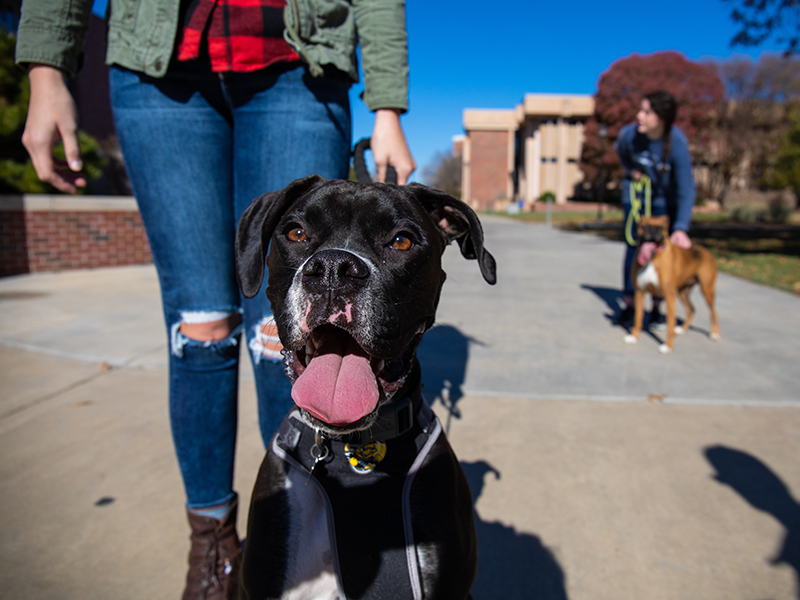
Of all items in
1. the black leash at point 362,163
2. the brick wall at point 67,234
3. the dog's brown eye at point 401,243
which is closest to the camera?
the dog's brown eye at point 401,243

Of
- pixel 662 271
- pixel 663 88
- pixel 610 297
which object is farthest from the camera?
pixel 663 88

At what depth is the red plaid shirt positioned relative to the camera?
1739 millimetres

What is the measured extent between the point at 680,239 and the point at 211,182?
4593 mm

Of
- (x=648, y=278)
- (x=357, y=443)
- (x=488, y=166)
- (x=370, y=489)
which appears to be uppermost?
(x=488, y=166)

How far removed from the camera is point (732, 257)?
11.3 m

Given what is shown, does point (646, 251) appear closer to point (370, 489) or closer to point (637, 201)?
point (637, 201)

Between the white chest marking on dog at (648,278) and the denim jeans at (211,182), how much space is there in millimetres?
4011

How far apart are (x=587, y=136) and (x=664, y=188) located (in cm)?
3784

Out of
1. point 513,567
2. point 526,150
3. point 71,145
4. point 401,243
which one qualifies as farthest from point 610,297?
point 526,150

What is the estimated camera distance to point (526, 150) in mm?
52688

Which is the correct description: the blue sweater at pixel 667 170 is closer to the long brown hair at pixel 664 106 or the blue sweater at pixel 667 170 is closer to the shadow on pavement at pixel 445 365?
the long brown hair at pixel 664 106

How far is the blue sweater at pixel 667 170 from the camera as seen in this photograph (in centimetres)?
518

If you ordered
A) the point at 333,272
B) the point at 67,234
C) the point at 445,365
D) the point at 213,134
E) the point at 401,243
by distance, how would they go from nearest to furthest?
the point at 333,272, the point at 401,243, the point at 213,134, the point at 445,365, the point at 67,234

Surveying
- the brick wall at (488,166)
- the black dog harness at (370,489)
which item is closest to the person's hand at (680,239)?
the black dog harness at (370,489)
